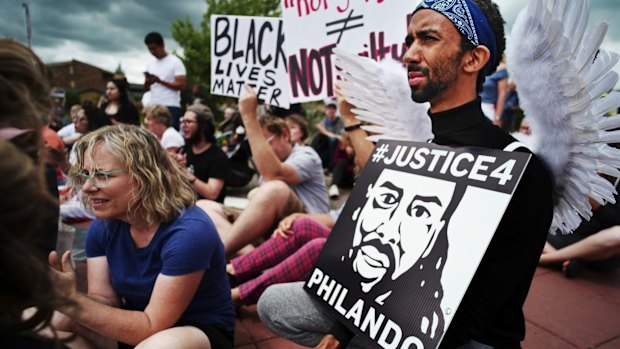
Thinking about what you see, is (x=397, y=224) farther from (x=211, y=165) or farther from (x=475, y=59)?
(x=211, y=165)

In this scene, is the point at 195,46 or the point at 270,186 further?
the point at 195,46

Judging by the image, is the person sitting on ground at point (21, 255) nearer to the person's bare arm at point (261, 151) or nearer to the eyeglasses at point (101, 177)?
the eyeglasses at point (101, 177)

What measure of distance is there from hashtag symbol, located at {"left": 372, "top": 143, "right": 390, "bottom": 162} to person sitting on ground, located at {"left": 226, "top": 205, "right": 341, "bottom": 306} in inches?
30.1

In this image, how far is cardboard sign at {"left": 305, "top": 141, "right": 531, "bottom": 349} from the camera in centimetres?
105

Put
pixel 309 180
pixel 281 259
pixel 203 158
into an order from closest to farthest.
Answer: pixel 281 259
pixel 309 180
pixel 203 158

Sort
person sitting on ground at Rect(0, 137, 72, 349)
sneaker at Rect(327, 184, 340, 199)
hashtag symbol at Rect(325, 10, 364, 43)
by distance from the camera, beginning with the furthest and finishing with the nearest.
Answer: sneaker at Rect(327, 184, 340, 199) < hashtag symbol at Rect(325, 10, 364, 43) < person sitting on ground at Rect(0, 137, 72, 349)

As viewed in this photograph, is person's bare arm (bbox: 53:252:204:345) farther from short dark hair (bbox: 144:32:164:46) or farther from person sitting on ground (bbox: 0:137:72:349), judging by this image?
short dark hair (bbox: 144:32:164:46)

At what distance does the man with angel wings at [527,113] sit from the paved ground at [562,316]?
909 millimetres

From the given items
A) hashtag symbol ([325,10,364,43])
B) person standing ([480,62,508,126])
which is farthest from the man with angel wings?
person standing ([480,62,508,126])

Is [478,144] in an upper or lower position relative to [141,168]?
upper

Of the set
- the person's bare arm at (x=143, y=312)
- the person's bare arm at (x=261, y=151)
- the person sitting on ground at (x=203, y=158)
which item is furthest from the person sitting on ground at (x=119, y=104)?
the person's bare arm at (x=143, y=312)

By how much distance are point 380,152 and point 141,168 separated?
0.92 meters

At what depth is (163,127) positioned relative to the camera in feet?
14.5

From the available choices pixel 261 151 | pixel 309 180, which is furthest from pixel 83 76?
pixel 261 151
